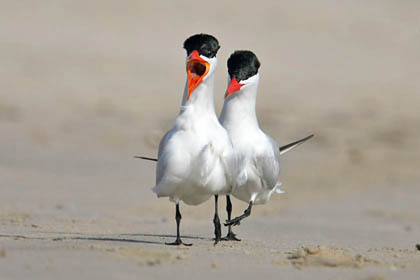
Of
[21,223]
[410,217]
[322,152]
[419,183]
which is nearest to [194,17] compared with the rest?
[322,152]

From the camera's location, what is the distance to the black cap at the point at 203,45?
5.78 metres

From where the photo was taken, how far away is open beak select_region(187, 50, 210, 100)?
577cm

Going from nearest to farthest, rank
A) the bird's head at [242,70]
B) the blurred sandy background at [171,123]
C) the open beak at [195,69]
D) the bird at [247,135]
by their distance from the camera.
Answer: the blurred sandy background at [171,123]
the open beak at [195,69]
the bird at [247,135]
the bird's head at [242,70]

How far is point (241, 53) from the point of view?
6531 millimetres

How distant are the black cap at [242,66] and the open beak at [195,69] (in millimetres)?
571

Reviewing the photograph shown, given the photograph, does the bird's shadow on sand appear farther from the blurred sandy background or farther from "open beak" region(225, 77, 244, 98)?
"open beak" region(225, 77, 244, 98)

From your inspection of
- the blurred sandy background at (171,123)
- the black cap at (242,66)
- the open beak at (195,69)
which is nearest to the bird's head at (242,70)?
the black cap at (242,66)

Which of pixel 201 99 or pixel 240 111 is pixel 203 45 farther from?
pixel 240 111

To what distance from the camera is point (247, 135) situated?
6.39 m

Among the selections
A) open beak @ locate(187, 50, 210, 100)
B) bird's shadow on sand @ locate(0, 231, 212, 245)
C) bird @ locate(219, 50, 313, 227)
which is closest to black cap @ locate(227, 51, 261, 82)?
bird @ locate(219, 50, 313, 227)

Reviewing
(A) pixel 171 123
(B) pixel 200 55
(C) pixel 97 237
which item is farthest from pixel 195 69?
(A) pixel 171 123

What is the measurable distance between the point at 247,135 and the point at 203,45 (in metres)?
0.86

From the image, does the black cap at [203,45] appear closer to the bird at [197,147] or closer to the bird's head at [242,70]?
the bird at [197,147]

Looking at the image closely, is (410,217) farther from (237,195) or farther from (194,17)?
(194,17)
